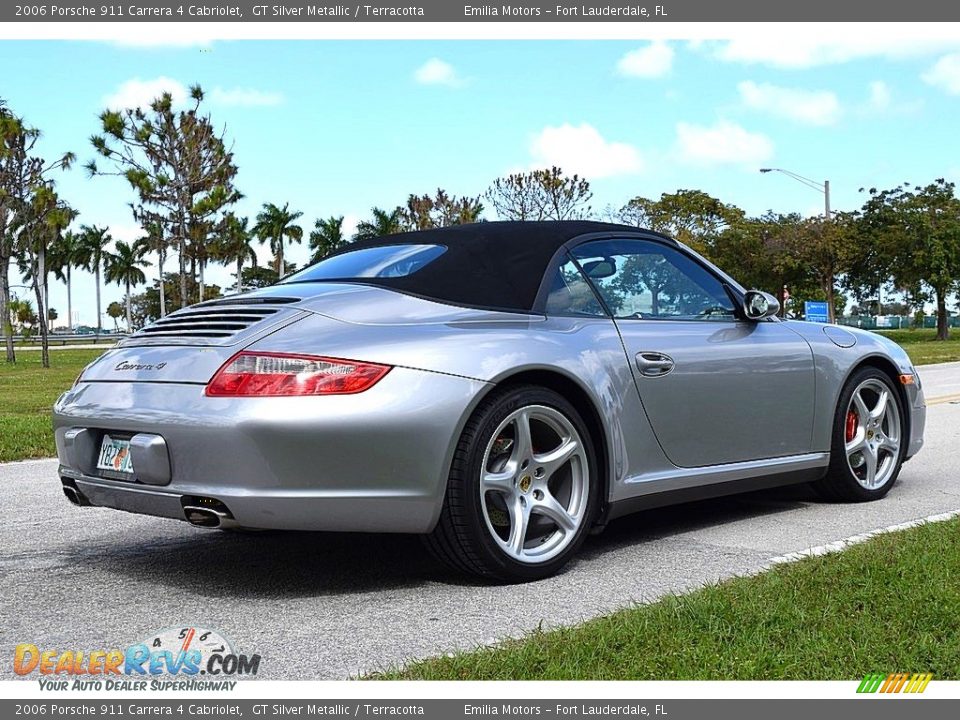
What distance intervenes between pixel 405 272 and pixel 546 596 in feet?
4.76

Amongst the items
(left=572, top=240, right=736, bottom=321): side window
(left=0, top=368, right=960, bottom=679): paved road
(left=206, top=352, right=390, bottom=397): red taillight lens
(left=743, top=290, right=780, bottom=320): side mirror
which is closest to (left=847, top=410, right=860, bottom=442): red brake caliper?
(left=0, top=368, right=960, bottom=679): paved road

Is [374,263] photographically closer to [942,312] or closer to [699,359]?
[699,359]

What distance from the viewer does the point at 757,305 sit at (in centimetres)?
564

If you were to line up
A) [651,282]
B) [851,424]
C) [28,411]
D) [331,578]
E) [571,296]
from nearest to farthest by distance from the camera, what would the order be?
[331,578], [571,296], [651,282], [851,424], [28,411]

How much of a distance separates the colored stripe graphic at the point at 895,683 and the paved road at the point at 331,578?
110 cm

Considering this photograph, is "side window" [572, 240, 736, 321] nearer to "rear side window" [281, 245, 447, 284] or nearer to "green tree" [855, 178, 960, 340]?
"rear side window" [281, 245, 447, 284]

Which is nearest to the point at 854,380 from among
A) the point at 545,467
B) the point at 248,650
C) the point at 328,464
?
the point at 545,467

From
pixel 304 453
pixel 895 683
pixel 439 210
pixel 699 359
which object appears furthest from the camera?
pixel 439 210

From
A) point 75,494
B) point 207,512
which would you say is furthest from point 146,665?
point 75,494

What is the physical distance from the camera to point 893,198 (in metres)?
57.7

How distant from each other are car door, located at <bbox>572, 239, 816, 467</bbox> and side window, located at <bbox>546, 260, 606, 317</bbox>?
2.9 inches

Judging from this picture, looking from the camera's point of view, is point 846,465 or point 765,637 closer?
point 765,637

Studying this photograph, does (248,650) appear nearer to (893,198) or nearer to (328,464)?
(328,464)

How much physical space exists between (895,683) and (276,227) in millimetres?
73324
